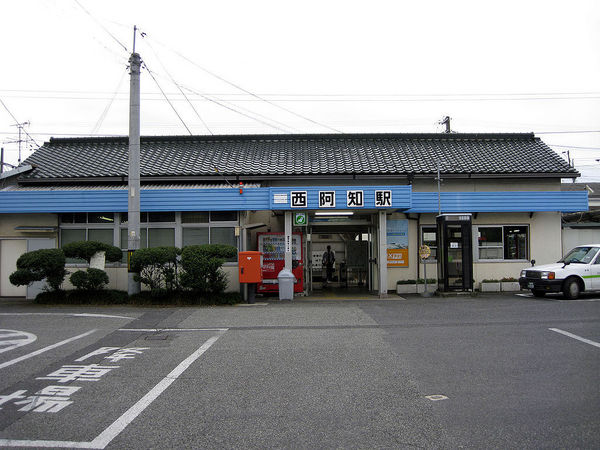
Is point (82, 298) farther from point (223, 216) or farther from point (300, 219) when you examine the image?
point (300, 219)

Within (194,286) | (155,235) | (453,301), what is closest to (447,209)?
(453,301)

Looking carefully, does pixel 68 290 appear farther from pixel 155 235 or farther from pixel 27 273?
pixel 155 235

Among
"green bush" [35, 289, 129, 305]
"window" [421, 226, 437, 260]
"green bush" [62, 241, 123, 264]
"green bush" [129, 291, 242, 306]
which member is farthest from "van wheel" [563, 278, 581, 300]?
"green bush" [62, 241, 123, 264]

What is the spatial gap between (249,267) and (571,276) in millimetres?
10073

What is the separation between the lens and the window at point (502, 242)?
1720 centimetres

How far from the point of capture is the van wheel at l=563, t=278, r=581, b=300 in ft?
46.2

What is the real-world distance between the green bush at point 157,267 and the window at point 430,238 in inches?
353

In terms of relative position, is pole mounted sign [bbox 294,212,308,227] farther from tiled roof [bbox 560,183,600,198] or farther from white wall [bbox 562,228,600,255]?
tiled roof [bbox 560,183,600,198]

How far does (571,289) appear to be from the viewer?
14078 millimetres

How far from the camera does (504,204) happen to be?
16.2 m

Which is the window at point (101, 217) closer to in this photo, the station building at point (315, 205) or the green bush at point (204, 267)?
Result: the station building at point (315, 205)

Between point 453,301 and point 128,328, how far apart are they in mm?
9598

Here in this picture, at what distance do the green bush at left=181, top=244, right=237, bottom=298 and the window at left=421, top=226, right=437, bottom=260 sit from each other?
728 cm

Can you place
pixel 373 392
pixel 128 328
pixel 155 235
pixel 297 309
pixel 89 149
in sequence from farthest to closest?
1. pixel 89 149
2. pixel 155 235
3. pixel 297 309
4. pixel 128 328
5. pixel 373 392
